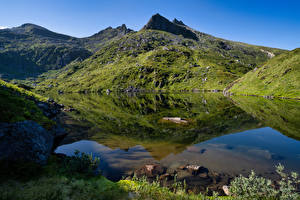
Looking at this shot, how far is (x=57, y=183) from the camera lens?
26.7 feet

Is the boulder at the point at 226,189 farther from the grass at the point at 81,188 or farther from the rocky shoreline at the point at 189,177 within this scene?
the grass at the point at 81,188

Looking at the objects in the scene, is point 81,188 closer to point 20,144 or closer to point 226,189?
point 20,144

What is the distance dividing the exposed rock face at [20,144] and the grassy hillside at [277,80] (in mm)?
101155

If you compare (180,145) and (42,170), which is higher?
(42,170)

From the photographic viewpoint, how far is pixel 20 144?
920 cm

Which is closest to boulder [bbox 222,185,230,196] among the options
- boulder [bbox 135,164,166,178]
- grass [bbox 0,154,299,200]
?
grass [bbox 0,154,299,200]

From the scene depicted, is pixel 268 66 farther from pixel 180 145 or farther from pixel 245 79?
pixel 180 145

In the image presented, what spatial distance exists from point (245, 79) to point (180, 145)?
131162 mm

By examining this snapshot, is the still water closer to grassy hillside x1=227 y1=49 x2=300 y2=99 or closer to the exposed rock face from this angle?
the exposed rock face

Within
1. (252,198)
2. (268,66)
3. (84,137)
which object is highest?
(268,66)

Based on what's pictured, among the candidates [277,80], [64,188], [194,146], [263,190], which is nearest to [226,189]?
[263,190]

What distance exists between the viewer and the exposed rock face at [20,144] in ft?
28.3

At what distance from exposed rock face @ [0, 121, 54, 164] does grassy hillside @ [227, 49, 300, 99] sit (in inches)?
3982

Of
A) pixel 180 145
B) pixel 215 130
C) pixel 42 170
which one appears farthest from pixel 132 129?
Answer: pixel 42 170
